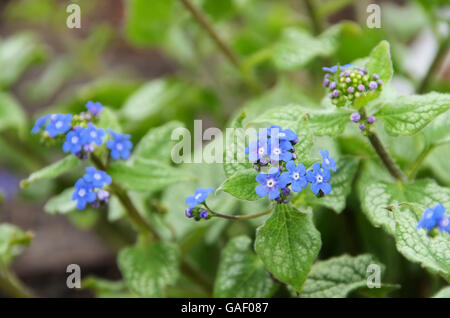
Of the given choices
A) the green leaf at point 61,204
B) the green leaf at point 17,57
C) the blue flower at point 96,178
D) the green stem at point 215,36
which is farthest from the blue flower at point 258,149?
the green leaf at point 17,57

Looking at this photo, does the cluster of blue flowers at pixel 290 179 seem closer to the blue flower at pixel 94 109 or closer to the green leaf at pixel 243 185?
the green leaf at pixel 243 185

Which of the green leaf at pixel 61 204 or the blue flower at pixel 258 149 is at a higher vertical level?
the green leaf at pixel 61 204

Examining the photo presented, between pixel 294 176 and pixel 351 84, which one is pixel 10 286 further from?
pixel 351 84

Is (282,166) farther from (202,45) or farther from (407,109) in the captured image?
(202,45)

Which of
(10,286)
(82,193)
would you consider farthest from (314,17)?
(10,286)

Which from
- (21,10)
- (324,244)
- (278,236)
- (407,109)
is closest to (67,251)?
(21,10)

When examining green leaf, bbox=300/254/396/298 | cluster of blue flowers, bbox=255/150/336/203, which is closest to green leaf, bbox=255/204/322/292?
cluster of blue flowers, bbox=255/150/336/203
